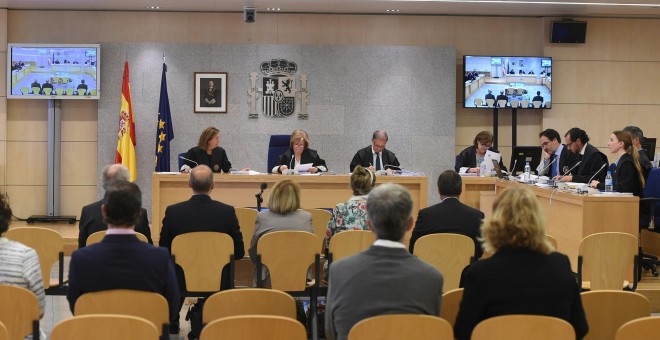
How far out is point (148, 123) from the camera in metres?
12.3

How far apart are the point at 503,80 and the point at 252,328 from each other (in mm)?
9921

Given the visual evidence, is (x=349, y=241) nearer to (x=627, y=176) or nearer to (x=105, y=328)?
(x=105, y=328)

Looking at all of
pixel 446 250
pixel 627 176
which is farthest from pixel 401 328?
pixel 627 176

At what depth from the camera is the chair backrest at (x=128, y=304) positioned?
371cm

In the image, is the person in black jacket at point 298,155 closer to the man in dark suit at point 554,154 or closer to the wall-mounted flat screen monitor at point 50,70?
the man in dark suit at point 554,154

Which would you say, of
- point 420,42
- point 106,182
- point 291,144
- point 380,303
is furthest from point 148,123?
point 380,303

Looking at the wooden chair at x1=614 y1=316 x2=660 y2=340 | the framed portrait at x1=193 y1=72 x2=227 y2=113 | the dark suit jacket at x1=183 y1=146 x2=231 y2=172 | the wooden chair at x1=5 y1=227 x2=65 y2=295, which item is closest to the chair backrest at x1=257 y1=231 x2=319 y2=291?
the wooden chair at x1=5 y1=227 x2=65 y2=295

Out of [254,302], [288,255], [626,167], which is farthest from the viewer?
[626,167]

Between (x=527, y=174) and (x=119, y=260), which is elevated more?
(x=527, y=174)

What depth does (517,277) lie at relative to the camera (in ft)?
11.3

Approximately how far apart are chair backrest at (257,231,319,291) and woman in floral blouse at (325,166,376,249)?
551 mm

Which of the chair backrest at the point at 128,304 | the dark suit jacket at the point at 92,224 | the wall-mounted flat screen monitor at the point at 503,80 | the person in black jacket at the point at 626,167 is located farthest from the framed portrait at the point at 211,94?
the chair backrest at the point at 128,304

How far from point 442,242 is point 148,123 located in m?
7.71

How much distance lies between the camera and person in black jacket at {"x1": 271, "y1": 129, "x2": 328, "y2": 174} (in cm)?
980
